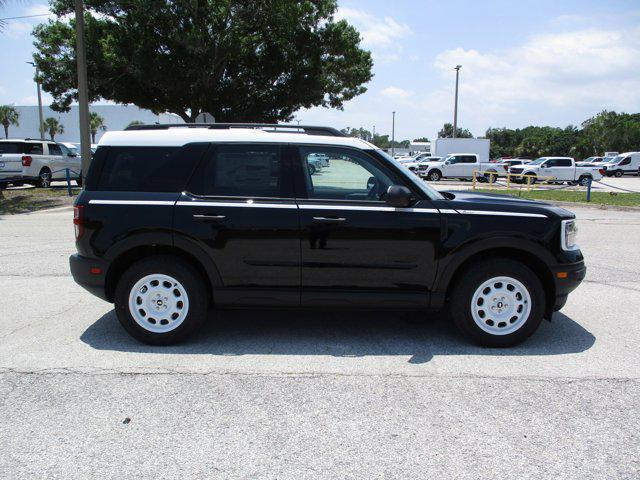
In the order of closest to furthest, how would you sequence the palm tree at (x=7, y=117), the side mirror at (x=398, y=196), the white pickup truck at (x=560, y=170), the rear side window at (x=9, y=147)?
1. the side mirror at (x=398, y=196)
2. the rear side window at (x=9, y=147)
3. the white pickup truck at (x=560, y=170)
4. the palm tree at (x=7, y=117)

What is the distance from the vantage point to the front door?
14.4 feet

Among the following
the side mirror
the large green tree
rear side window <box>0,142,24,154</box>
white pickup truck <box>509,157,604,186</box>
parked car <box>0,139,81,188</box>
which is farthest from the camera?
white pickup truck <box>509,157,604,186</box>

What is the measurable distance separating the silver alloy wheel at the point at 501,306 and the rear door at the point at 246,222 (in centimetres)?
157

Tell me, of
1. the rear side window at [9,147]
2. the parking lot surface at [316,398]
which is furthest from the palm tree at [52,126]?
the parking lot surface at [316,398]

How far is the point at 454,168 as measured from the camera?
33.9 meters

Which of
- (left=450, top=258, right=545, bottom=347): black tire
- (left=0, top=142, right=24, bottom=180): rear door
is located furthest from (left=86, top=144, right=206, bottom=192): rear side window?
(left=0, top=142, right=24, bottom=180): rear door

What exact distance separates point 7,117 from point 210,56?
6779 cm

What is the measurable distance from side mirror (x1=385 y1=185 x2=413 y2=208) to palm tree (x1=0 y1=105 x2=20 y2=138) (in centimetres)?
8656

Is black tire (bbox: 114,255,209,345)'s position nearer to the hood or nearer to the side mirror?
the side mirror

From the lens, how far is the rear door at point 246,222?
4.41m

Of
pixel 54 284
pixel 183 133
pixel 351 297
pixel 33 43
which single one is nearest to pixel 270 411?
pixel 351 297

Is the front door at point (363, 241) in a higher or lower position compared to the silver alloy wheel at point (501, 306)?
higher

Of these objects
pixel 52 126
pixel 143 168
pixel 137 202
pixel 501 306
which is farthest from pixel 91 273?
pixel 52 126

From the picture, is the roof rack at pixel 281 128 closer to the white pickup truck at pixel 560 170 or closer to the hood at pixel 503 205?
the hood at pixel 503 205
